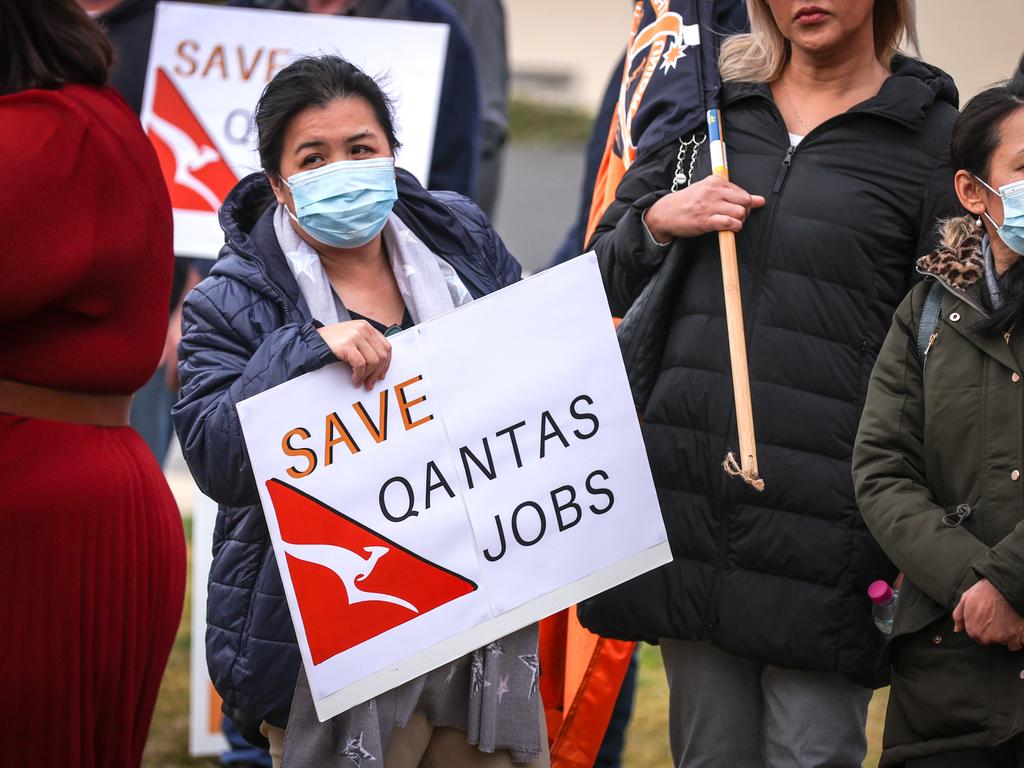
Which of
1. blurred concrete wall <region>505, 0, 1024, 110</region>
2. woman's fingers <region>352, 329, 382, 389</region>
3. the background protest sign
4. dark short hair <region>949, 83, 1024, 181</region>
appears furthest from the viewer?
blurred concrete wall <region>505, 0, 1024, 110</region>

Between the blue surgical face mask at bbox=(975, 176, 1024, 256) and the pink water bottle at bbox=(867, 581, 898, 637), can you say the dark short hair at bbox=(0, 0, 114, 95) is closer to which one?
the blue surgical face mask at bbox=(975, 176, 1024, 256)

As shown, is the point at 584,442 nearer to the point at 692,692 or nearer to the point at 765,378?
the point at 765,378

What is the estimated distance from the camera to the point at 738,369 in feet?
11.1

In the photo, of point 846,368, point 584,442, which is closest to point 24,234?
point 584,442

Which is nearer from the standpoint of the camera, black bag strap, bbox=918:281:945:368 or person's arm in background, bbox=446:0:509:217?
black bag strap, bbox=918:281:945:368

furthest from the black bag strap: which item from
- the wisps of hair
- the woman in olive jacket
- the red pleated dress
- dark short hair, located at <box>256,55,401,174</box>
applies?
the red pleated dress

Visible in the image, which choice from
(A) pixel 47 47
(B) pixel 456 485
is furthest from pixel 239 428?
(A) pixel 47 47

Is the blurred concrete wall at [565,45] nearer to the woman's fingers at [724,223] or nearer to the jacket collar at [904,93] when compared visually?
the jacket collar at [904,93]

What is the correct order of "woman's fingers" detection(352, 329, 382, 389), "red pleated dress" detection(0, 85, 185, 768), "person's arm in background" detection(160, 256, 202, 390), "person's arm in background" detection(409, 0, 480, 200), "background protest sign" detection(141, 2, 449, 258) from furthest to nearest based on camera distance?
"person's arm in background" detection(160, 256, 202, 390) < "person's arm in background" detection(409, 0, 480, 200) < "background protest sign" detection(141, 2, 449, 258) < "woman's fingers" detection(352, 329, 382, 389) < "red pleated dress" detection(0, 85, 185, 768)

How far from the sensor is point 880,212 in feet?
11.3

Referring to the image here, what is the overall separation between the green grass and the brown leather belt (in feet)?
8.37

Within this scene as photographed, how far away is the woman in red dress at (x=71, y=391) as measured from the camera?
3.03 m

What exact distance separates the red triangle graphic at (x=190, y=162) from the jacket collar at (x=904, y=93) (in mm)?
2073

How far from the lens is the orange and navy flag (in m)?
3.67
